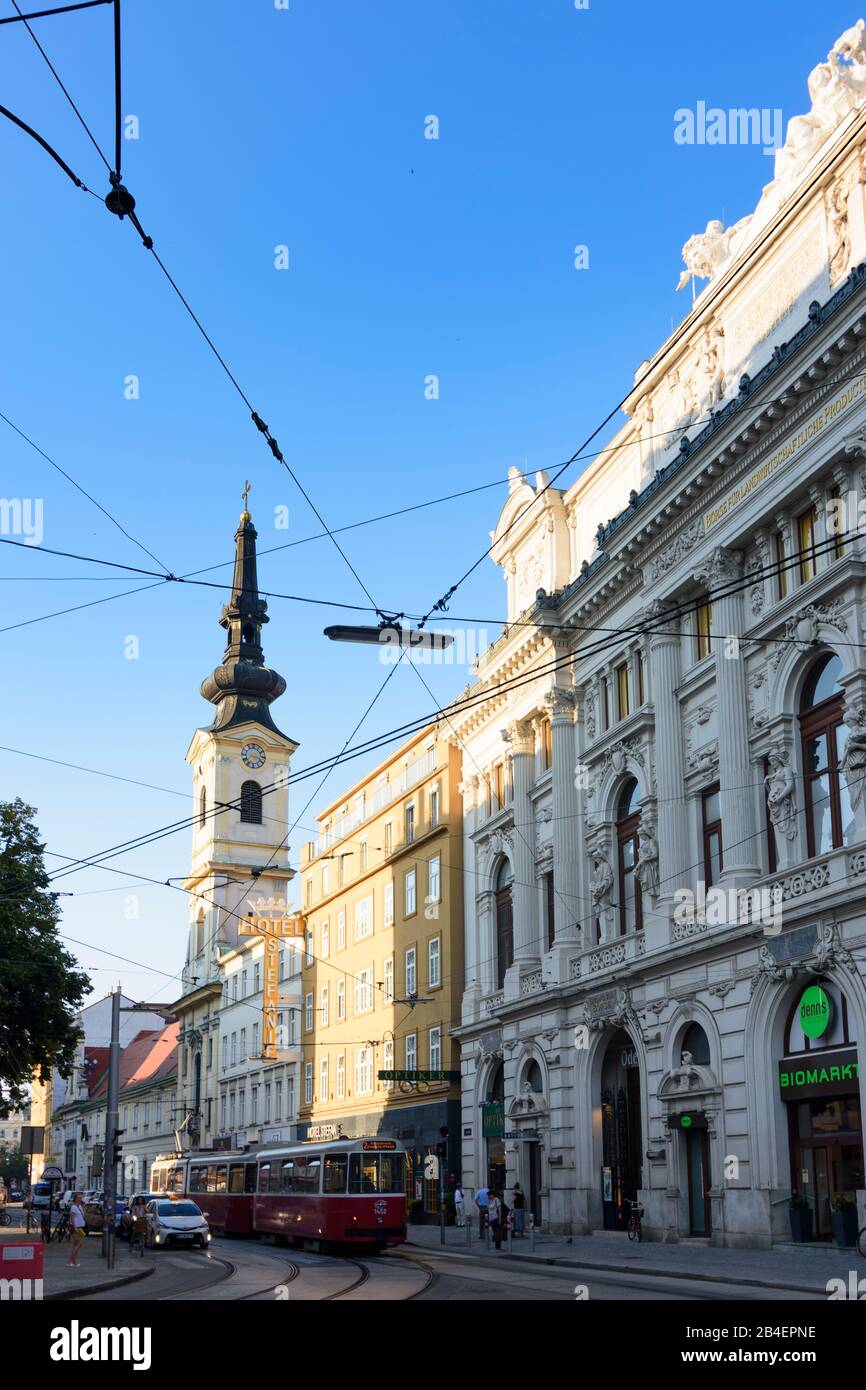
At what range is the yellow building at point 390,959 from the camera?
176ft

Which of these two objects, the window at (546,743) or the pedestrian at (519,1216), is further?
the window at (546,743)

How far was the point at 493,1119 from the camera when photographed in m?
46.5

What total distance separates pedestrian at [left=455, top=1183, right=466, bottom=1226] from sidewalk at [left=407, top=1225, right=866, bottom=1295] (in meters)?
8.30

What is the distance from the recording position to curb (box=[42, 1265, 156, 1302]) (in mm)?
22391

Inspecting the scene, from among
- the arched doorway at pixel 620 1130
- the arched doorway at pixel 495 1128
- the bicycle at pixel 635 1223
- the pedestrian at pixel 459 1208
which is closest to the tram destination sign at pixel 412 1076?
the arched doorway at pixel 495 1128

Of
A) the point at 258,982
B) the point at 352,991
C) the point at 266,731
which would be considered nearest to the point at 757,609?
the point at 352,991

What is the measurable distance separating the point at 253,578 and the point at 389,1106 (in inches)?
2054

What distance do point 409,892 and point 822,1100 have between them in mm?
30754

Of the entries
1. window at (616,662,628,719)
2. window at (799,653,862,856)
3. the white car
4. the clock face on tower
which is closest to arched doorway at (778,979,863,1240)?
window at (799,653,862,856)

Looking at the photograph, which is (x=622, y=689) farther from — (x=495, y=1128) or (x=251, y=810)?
(x=251, y=810)

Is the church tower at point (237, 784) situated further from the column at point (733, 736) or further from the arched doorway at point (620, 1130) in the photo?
the column at point (733, 736)

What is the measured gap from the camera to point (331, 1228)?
36.7m

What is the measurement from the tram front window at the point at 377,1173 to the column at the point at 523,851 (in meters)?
9.36

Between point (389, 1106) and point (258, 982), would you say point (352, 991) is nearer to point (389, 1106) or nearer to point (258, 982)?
point (389, 1106)
